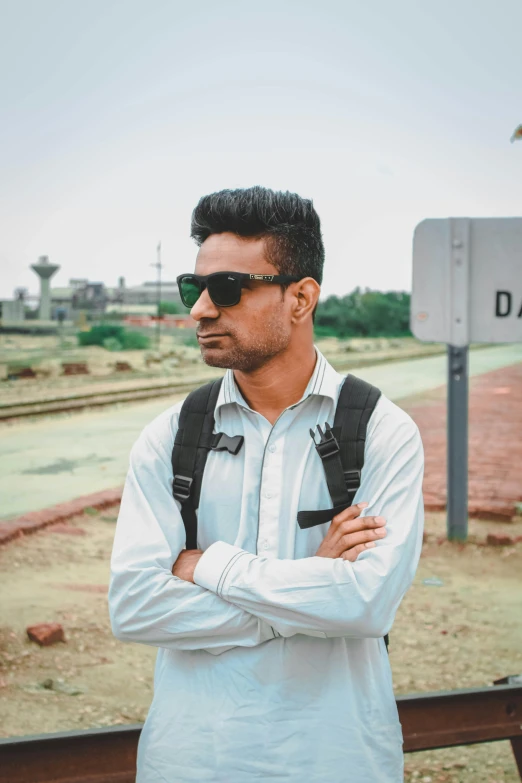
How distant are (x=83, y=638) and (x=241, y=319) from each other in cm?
313

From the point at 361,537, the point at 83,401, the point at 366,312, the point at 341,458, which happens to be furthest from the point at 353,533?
the point at 366,312

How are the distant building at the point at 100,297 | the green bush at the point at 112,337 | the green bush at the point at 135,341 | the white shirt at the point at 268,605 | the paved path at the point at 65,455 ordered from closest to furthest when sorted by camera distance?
the white shirt at the point at 268,605
the paved path at the point at 65,455
the distant building at the point at 100,297
the green bush at the point at 112,337
the green bush at the point at 135,341

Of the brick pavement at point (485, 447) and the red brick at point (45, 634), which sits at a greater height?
the brick pavement at point (485, 447)

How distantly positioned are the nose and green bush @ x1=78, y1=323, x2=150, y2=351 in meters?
12.5

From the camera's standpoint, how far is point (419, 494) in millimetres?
1621

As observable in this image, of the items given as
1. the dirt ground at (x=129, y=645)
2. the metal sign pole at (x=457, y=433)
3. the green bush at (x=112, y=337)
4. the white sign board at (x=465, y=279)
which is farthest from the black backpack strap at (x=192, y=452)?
the green bush at (x=112, y=337)

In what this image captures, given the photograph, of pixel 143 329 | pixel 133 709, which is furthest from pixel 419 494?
pixel 143 329

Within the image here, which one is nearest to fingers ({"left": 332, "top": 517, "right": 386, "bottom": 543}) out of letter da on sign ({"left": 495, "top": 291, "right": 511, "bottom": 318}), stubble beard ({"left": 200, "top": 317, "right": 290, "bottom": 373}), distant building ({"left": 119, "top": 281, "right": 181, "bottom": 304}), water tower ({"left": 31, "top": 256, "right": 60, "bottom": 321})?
stubble beard ({"left": 200, "top": 317, "right": 290, "bottom": 373})

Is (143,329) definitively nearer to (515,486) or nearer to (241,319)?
(515,486)

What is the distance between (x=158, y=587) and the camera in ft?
5.21

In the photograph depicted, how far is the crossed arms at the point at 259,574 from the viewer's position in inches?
60.0

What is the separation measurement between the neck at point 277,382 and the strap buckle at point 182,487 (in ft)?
0.70

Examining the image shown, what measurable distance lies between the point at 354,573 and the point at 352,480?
0.57ft

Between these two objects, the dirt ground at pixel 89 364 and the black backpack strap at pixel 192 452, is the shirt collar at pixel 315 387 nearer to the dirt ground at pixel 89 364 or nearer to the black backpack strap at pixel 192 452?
the black backpack strap at pixel 192 452
